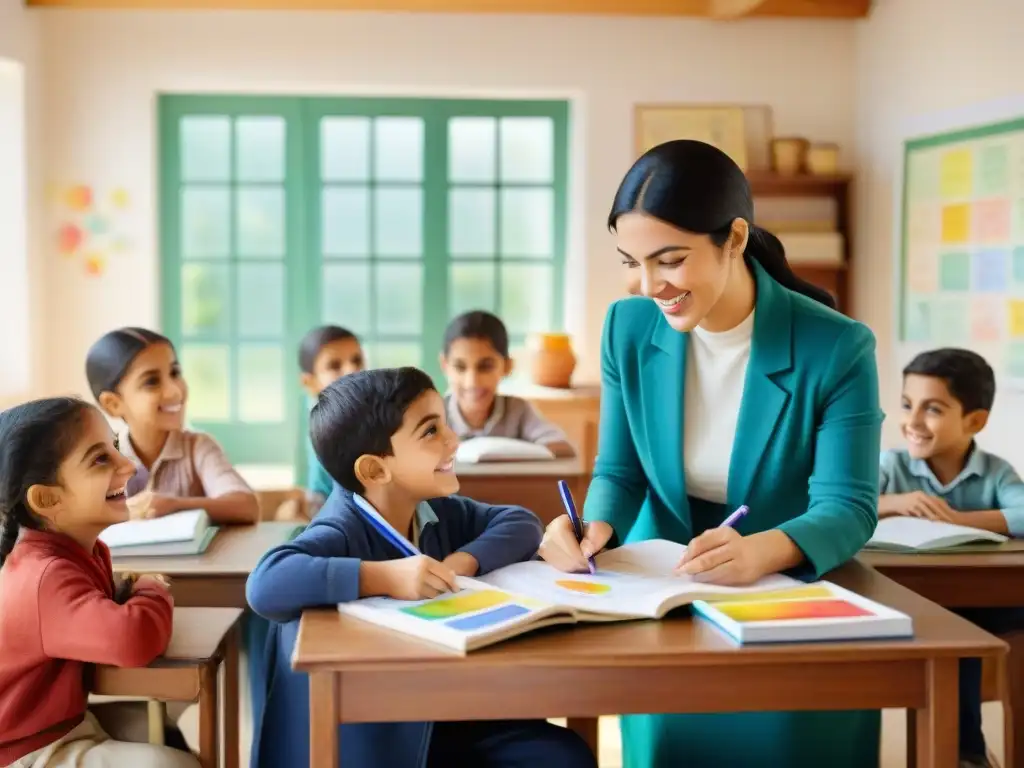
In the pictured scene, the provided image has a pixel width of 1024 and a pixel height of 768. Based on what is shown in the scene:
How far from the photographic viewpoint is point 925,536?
240 centimetres

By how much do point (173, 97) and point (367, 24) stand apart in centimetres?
96

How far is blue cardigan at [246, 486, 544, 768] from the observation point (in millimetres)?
1559

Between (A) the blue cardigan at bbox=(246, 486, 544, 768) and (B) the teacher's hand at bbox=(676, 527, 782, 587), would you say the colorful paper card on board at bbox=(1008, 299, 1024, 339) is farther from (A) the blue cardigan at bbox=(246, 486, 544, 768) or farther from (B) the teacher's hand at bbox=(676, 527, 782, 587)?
(B) the teacher's hand at bbox=(676, 527, 782, 587)

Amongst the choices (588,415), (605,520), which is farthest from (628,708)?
(588,415)

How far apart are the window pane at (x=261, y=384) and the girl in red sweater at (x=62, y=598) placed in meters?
4.04

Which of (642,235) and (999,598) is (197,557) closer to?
(642,235)

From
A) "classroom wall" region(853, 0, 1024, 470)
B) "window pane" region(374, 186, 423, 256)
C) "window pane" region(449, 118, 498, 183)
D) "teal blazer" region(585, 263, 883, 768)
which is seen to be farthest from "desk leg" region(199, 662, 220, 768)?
"window pane" region(449, 118, 498, 183)

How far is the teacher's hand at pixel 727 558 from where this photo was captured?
157 cm

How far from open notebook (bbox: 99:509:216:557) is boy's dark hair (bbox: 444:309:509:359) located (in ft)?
5.90

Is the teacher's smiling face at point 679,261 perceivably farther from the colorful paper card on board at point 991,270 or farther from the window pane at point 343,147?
the window pane at point 343,147

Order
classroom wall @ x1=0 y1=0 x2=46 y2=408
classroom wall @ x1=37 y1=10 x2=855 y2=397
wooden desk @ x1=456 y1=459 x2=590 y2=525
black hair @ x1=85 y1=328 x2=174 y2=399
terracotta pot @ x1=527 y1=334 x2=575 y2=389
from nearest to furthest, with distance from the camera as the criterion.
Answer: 1. black hair @ x1=85 y1=328 x2=174 y2=399
2. wooden desk @ x1=456 y1=459 x2=590 y2=525
3. classroom wall @ x1=0 y1=0 x2=46 y2=408
4. terracotta pot @ x1=527 y1=334 x2=575 y2=389
5. classroom wall @ x1=37 y1=10 x2=855 y2=397

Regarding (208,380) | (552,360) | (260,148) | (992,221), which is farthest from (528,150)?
(992,221)

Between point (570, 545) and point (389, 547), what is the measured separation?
0.98 feet

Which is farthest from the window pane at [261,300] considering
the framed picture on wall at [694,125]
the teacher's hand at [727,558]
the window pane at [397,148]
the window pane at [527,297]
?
the teacher's hand at [727,558]
